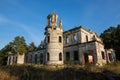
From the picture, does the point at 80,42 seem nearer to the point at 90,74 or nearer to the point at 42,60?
the point at 42,60

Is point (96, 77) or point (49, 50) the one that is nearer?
point (96, 77)

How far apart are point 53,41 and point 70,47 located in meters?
4.38

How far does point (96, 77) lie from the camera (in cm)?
1012

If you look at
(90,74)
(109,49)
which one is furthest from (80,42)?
(90,74)

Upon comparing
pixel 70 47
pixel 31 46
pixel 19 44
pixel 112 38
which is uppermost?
pixel 19 44

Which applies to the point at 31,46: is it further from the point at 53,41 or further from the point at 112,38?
the point at 112,38

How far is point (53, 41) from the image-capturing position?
29.6m

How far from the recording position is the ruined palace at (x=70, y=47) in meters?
26.8

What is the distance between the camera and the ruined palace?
2680 centimetres

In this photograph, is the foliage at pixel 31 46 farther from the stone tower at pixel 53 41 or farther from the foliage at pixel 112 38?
the foliage at pixel 112 38

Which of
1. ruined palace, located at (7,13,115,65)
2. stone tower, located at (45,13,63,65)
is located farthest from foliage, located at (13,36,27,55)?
stone tower, located at (45,13,63,65)

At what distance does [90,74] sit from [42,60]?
2500cm

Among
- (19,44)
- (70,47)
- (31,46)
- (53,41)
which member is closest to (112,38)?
(70,47)

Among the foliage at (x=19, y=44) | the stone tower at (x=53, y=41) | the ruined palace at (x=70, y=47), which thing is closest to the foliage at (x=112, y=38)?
the ruined palace at (x=70, y=47)
